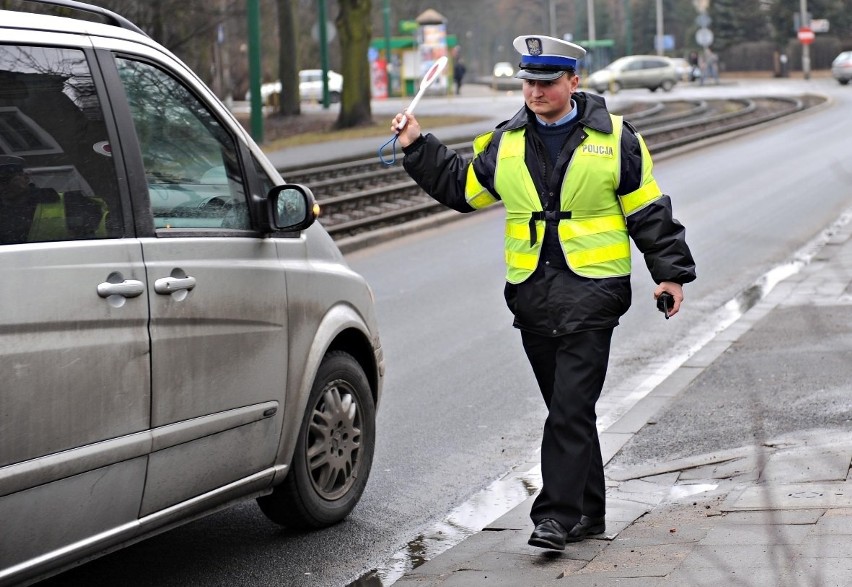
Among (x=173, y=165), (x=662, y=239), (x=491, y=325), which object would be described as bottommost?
(x=491, y=325)

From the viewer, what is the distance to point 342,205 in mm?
19438

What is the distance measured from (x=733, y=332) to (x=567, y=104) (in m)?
5.11

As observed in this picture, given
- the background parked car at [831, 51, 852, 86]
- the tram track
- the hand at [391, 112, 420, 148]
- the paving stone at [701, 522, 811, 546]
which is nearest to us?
the paving stone at [701, 522, 811, 546]

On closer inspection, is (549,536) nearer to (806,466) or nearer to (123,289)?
(806,466)

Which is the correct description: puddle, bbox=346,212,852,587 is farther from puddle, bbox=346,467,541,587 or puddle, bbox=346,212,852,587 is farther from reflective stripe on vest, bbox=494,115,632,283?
reflective stripe on vest, bbox=494,115,632,283

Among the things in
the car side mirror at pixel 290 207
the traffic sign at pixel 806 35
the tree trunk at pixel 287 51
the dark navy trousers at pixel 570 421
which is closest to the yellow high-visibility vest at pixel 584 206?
the dark navy trousers at pixel 570 421

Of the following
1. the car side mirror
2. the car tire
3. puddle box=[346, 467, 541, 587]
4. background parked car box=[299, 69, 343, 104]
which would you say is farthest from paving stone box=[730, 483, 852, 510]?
background parked car box=[299, 69, 343, 104]

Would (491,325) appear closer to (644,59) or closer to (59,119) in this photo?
(59,119)

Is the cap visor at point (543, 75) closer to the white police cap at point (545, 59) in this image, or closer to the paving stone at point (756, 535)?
the white police cap at point (545, 59)

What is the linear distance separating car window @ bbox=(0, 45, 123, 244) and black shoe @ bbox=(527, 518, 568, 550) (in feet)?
5.85

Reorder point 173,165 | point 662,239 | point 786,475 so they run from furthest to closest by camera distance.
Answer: point 786,475 → point 662,239 → point 173,165

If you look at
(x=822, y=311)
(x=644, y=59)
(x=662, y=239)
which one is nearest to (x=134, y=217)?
(x=662, y=239)

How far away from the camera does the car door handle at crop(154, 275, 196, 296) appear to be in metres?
4.24

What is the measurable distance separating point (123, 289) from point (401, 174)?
2102 centimetres
